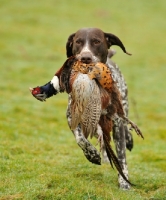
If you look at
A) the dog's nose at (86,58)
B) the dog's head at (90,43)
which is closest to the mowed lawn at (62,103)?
the dog's nose at (86,58)

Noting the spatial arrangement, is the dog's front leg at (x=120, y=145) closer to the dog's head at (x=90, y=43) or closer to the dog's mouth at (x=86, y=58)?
the dog's head at (x=90, y=43)

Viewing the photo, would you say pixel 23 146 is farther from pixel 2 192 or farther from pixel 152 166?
pixel 2 192

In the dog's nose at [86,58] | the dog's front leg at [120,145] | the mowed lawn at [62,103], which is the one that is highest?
the dog's nose at [86,58]

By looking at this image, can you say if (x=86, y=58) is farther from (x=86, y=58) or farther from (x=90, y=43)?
(x=90, y=43)

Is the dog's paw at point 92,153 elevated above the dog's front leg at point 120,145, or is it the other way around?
the dog's paw at point 92,153

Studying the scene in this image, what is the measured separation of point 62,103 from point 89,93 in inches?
468

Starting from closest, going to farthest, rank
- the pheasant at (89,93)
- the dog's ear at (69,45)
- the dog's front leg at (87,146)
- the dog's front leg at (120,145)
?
the pheasant at (89,93), the dog's front leg at (87,146), the dog's ear at (69,45), the dog's front leg at (120,145)

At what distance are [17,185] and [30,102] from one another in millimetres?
10188

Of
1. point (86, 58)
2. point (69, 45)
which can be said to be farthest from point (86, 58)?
point (69, 45)

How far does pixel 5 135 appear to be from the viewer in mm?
11086

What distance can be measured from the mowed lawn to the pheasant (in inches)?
38.4

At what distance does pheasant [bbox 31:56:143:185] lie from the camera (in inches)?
244

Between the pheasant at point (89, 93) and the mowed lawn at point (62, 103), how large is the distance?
975 millimetres

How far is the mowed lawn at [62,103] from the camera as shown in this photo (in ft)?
24.9
